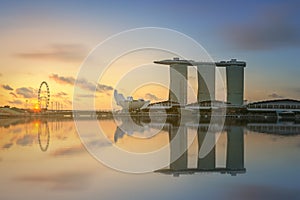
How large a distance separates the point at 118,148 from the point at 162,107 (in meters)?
86.2

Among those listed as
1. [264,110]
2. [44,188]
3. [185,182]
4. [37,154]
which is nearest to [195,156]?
[185,182]

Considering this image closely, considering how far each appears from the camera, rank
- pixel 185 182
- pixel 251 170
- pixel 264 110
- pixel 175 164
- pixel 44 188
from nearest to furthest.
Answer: pixel 44 188
pixel 185 182
pixel 251 170
pixel 175 164
pixel 264 110

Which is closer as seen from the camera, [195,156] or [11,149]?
[195,156]

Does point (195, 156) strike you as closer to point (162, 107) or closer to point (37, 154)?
point (37, 154)

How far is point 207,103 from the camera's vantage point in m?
112

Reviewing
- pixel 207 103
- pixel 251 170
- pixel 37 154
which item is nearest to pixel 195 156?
pixel 251 170

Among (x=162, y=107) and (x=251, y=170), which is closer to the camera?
(x=251, y=170)

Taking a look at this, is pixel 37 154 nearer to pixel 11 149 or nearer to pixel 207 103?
pixel 11 149

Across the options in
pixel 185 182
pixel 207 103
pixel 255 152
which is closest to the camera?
pixel 185 182

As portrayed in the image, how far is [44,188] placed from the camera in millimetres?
9984

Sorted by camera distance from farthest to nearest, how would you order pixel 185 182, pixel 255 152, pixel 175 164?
1. pixel 255 152
2. pixel 175 164
3. pixel 185 182

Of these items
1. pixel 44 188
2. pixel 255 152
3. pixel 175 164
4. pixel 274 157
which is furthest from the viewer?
pixel 255 152

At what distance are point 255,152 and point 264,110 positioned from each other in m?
86.5

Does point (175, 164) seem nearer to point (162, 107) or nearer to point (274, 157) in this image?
point (274, 157)
